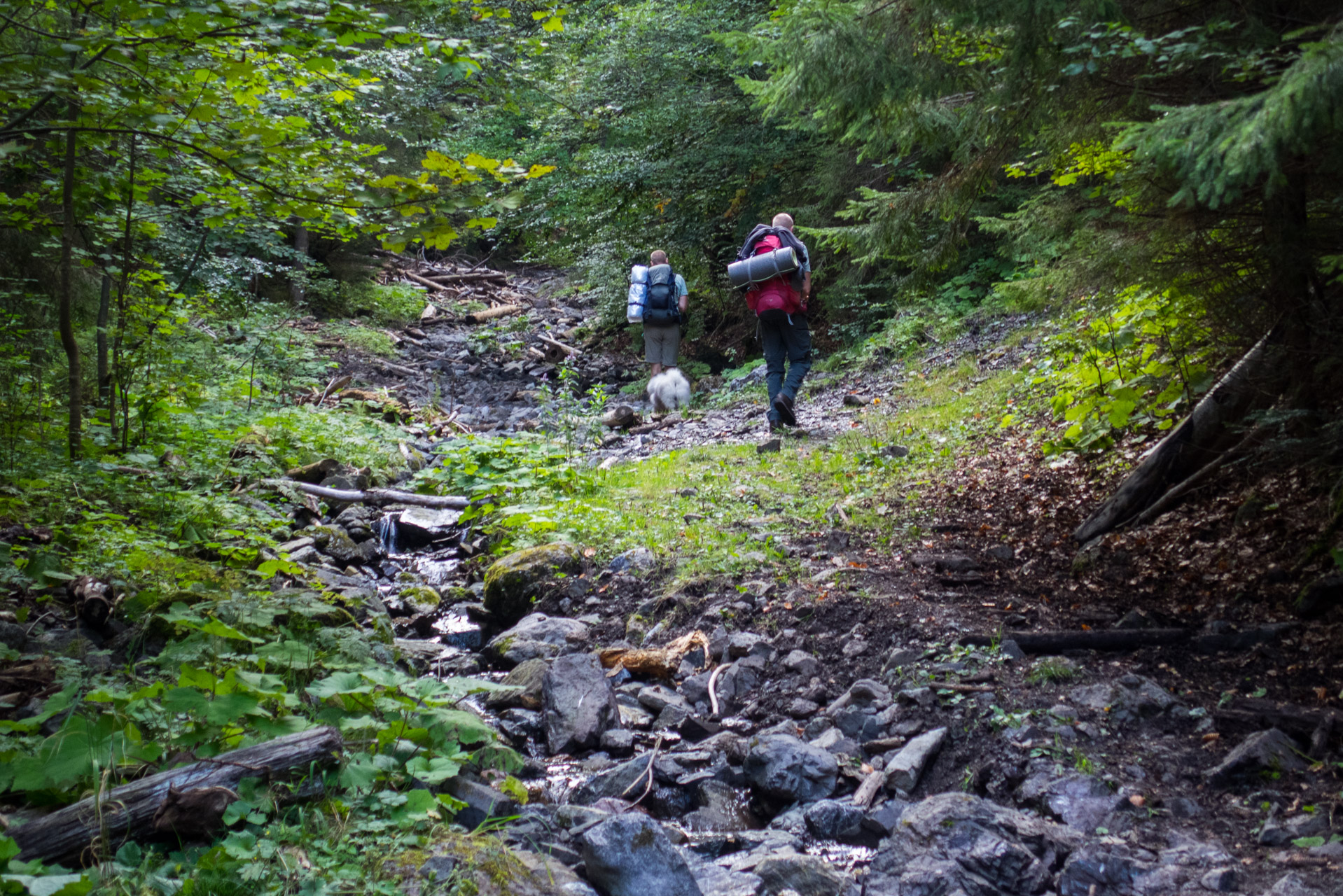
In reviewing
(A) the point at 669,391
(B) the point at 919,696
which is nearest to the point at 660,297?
(A) the point at 669,391

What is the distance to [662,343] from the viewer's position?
1316 cm

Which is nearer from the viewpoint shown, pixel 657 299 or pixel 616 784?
pixel 616 784

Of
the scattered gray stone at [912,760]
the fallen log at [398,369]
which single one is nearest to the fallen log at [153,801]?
the scattered gray stone at [912,760]

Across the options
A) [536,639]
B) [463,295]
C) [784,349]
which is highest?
[784,349]

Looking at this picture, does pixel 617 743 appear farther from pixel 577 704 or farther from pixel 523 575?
pixel 523 575

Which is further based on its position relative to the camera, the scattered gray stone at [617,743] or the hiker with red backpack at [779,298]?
the hiker with red backpack at [779,298]

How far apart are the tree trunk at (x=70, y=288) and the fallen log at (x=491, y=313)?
16.0 meters

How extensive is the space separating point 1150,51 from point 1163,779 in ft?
9.37

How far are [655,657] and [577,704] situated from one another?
2.57ft

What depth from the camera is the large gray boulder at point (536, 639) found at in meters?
5.28

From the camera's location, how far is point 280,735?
2.86 m

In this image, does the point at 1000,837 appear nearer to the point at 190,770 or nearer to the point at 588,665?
the point at 588,665

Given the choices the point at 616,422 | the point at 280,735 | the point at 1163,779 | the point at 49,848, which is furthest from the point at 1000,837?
the point at 616,422

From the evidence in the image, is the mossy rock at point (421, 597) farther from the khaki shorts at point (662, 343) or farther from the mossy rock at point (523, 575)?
the khaki shorts at point (662, 343)
